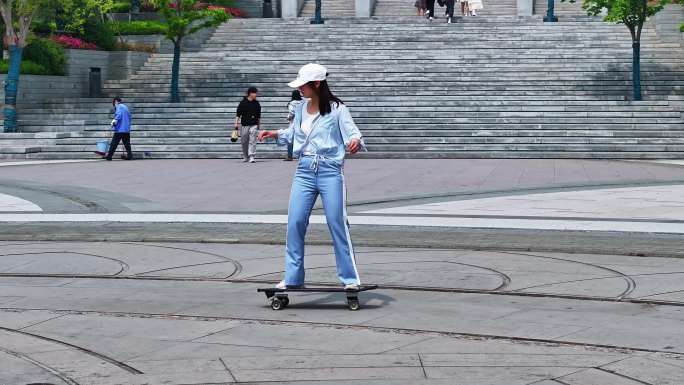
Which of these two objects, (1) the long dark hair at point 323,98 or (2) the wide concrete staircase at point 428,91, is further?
(2) the wide concrete staircase at point 428,91

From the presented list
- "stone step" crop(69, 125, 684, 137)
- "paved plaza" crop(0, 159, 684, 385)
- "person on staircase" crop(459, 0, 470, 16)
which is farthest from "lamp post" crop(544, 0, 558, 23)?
"paved plaza" crop(0, 159, 684, 385)

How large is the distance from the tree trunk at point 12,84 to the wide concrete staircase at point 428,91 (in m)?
0.96

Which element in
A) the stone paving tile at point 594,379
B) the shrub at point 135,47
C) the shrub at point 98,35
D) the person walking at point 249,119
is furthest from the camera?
the shrub at point 135,47

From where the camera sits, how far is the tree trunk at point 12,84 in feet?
113

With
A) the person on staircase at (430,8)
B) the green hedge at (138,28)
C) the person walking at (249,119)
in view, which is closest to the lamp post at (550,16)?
the person on staircase at (430,8)

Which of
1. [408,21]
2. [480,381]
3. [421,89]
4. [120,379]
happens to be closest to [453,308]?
[480,381]

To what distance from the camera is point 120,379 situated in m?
7.43

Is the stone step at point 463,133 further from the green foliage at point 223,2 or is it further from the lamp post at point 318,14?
the green foliage at point 223,2

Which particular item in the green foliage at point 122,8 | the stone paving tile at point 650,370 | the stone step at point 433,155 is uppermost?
the green foliage at point 122,8

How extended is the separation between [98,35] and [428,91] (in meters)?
11.3

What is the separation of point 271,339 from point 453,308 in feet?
5.86

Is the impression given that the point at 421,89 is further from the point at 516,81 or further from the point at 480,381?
the point at 480,381

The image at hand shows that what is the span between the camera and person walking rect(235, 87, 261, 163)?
28.9 metres

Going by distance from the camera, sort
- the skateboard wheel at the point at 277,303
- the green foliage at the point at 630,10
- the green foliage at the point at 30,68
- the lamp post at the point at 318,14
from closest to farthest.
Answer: the skateboard wheel at the point at 277,303
the green foliage at the point at 630,10
the green foliage at the point at 30,68
the lamp post at the point at 318,14
